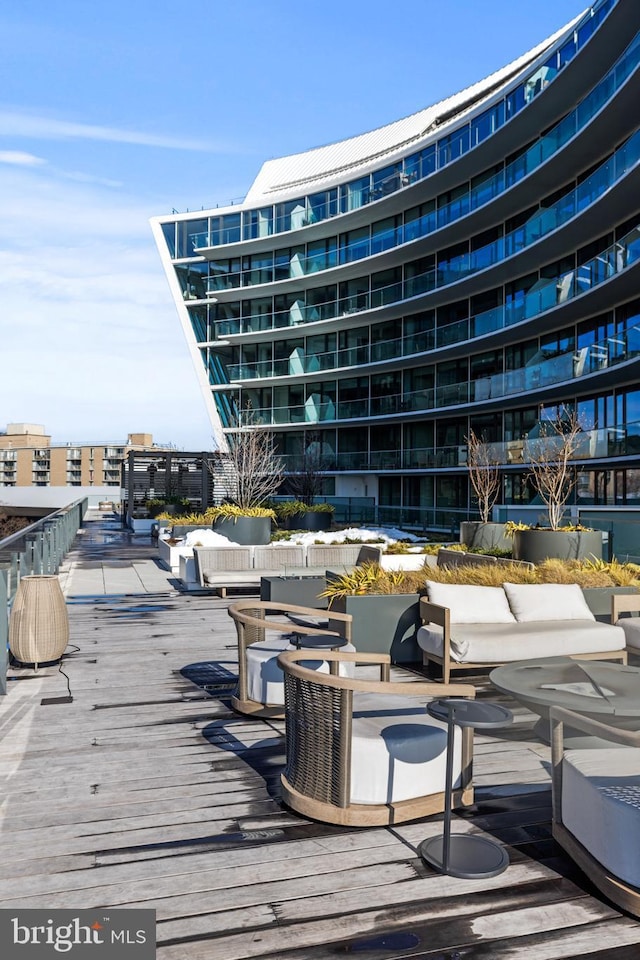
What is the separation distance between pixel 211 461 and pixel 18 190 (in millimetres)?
14548

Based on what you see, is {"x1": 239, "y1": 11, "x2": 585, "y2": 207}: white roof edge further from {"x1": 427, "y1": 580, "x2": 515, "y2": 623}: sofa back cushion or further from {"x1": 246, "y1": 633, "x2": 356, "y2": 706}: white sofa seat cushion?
{"x1": 246, "y1": 633, "x2": 356, "y2": 706}: white sofa seat cushion

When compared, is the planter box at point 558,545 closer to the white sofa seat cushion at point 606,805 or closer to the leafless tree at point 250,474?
the white sofa seat cushion at point 606,805


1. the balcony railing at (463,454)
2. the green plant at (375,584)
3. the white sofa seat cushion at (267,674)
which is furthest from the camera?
the balcony railing at (463,454)

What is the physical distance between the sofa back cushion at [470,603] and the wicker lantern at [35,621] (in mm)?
3691

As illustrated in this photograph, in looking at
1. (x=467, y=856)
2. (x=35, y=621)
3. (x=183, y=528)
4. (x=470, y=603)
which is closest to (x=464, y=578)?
(x=470, y=603)

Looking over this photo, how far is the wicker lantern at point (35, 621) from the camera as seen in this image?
7199mm

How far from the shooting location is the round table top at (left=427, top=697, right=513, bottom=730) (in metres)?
3.52

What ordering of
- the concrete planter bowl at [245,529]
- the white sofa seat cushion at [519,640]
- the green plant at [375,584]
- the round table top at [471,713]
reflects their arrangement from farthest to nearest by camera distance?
the concrete planter bowl at [245,529], the green plant at [375,584], the white sofa seat cushion at [519,640], the round table top at [471,713]

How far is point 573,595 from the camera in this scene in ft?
25.4

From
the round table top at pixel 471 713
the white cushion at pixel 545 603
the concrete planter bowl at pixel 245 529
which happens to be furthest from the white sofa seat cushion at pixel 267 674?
the concrete planter bowl at pixel 245 529

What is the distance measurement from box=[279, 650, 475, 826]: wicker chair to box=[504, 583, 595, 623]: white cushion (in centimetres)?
368

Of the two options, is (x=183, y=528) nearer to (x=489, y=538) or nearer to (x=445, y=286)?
(x=489, y=538)

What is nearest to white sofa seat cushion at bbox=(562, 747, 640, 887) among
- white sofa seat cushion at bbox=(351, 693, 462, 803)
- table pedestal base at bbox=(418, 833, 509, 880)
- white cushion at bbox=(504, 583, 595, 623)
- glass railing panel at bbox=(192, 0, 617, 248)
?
table pedestal base at bbox=(418, 833, 509, 880)

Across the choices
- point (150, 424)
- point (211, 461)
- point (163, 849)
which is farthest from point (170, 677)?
point (150, 424)
